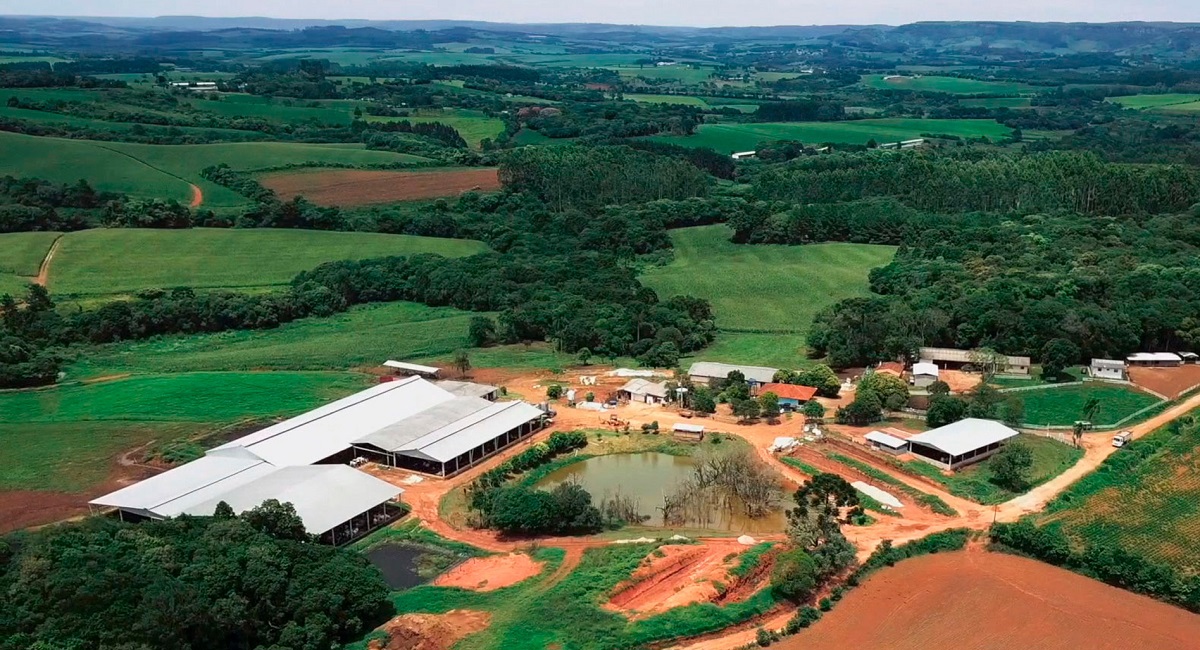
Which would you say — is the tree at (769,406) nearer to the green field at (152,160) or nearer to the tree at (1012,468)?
the tree at (1012,468)

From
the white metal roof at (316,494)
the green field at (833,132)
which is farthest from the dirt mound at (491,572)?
the green field at (833,132)

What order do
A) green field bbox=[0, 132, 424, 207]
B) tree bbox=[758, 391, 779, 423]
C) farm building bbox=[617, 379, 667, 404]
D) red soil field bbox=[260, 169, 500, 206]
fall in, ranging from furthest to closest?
red soil field bbox=[260, 169, 500, 206]
green field bbox=[0, 132, 424, 207]
farm building bbox=[617, 379, 667, 404]
tree bbox=[758, 391, 779, 423]

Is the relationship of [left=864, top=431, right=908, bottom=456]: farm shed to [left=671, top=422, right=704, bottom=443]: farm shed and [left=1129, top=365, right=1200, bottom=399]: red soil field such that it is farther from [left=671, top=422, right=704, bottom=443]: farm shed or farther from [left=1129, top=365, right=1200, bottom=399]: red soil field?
[left=1129, top=365, right=1200, bottom=399]: red soil field

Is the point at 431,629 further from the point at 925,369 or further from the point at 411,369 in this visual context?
the point at 925,369

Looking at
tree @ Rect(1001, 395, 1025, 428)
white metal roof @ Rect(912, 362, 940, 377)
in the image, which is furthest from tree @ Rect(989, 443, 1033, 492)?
white metal roof @ Rect(912, 362, 940, 377)

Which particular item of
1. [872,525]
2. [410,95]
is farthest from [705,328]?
[410,95]

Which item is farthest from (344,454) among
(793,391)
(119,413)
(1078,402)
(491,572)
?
(1078,402)

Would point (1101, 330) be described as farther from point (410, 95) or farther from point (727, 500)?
point (410, 95)
